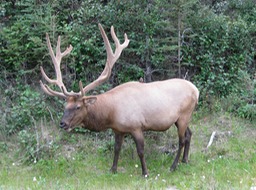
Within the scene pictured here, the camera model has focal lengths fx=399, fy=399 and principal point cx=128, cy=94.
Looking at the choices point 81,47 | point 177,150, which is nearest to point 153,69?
point 81,47

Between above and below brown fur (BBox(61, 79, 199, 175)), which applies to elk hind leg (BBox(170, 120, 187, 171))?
below

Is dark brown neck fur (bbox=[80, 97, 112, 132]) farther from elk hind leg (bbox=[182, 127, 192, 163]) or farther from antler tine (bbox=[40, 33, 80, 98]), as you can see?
elk hind leg (bbox=[182, 127, 192, 163])

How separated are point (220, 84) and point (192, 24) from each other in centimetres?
183

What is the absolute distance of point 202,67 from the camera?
1086 centimetres

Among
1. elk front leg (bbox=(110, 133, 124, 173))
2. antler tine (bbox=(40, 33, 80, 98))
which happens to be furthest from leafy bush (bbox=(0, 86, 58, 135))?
elk front leg (bbox=(110, 133, 124, 173))

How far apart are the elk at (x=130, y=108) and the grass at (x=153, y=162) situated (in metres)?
0.43

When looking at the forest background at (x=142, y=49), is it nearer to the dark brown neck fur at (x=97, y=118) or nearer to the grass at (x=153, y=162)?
the grass at (x=153, y=162)

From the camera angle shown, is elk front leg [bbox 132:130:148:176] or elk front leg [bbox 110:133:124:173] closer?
elk front leg [bbox 132:130:148:176]

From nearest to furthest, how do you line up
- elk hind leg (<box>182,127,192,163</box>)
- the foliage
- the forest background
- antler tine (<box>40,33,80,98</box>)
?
antler tine (<box>40,33,80,98</box>), elk hind leg (<box>182,127,192,163</box>), the forest background, the foliage

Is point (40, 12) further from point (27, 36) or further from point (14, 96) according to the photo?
point (14, 96)

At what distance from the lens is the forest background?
34.2 feet

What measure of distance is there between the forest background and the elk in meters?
2.27

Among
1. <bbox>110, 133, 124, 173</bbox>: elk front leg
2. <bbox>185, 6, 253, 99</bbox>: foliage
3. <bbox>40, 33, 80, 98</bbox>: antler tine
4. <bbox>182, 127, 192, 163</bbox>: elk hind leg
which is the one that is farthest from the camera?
<bbox>185, 6, 253, 99</bbox>: foliage

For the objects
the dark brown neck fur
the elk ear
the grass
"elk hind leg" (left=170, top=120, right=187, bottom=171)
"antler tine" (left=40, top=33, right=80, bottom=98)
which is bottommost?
the grass
